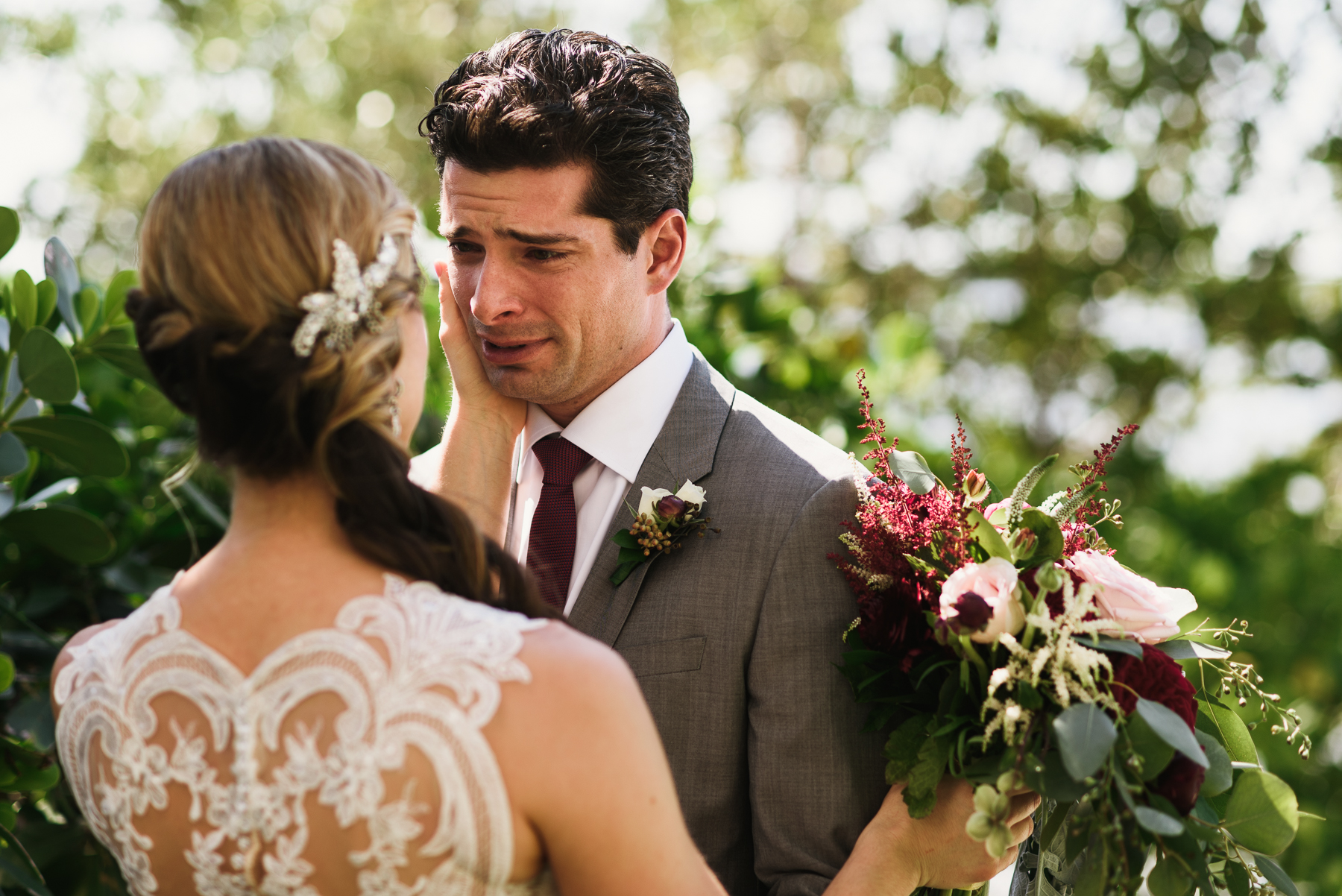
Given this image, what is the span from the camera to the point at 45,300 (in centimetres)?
289

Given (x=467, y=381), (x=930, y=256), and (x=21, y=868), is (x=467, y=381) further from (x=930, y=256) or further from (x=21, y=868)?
(x=930, y=256)

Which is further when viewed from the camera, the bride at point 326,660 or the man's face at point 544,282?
the man's face at point 544,282

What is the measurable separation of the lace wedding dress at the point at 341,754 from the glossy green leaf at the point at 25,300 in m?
1.56

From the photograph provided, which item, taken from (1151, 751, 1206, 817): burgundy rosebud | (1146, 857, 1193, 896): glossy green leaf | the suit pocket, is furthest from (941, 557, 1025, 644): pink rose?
the suit pocket

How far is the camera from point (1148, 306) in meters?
14.9

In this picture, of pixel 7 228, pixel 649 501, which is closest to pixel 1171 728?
pixel 649 501

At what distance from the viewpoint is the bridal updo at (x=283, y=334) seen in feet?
5.29

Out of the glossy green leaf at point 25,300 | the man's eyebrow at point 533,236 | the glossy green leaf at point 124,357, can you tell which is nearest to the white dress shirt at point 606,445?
the man's eyebrow at point 533,236

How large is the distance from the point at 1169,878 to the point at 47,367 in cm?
267

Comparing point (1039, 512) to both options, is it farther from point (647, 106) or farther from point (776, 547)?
point (647, 106)

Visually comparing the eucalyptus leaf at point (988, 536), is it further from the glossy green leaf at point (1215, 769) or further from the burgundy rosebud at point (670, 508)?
the burgundy rosebud at point (670, 508)

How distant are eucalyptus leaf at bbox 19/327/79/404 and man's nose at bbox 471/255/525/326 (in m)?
0.98

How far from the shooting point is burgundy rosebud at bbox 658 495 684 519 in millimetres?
2465

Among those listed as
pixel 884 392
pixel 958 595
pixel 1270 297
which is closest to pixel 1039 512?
pixel 958 595
